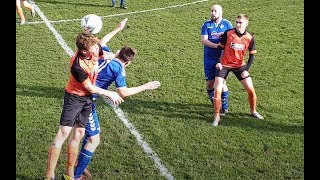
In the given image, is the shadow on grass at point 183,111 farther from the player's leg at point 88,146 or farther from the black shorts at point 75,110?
the black shorts at point 75,110

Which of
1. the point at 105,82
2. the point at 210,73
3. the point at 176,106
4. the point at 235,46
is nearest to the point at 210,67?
the point at 210,73

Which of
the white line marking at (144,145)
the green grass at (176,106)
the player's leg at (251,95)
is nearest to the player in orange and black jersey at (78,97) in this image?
the green grass at (176,106)

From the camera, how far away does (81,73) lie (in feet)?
20.5

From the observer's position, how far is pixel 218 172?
724 cm

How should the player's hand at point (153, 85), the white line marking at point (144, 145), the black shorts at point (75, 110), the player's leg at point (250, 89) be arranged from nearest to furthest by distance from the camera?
the player's hand at point (153, 85) < the black shorts at point (75, 110) < the white line marking at point (144, 145) < the player's leg at point (250, 89)

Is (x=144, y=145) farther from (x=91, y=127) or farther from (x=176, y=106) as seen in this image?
(x=176, y=106)

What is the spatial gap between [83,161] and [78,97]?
0.92 meters

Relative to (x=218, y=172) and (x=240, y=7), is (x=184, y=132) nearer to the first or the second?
(x=218, y=172)

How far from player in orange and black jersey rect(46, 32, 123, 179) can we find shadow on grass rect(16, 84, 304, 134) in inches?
106

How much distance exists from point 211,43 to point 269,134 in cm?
193

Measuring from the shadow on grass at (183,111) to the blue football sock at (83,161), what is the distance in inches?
99.8

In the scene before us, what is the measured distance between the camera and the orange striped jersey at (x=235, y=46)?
28.3 feet

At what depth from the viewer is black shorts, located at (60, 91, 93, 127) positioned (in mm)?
6492
